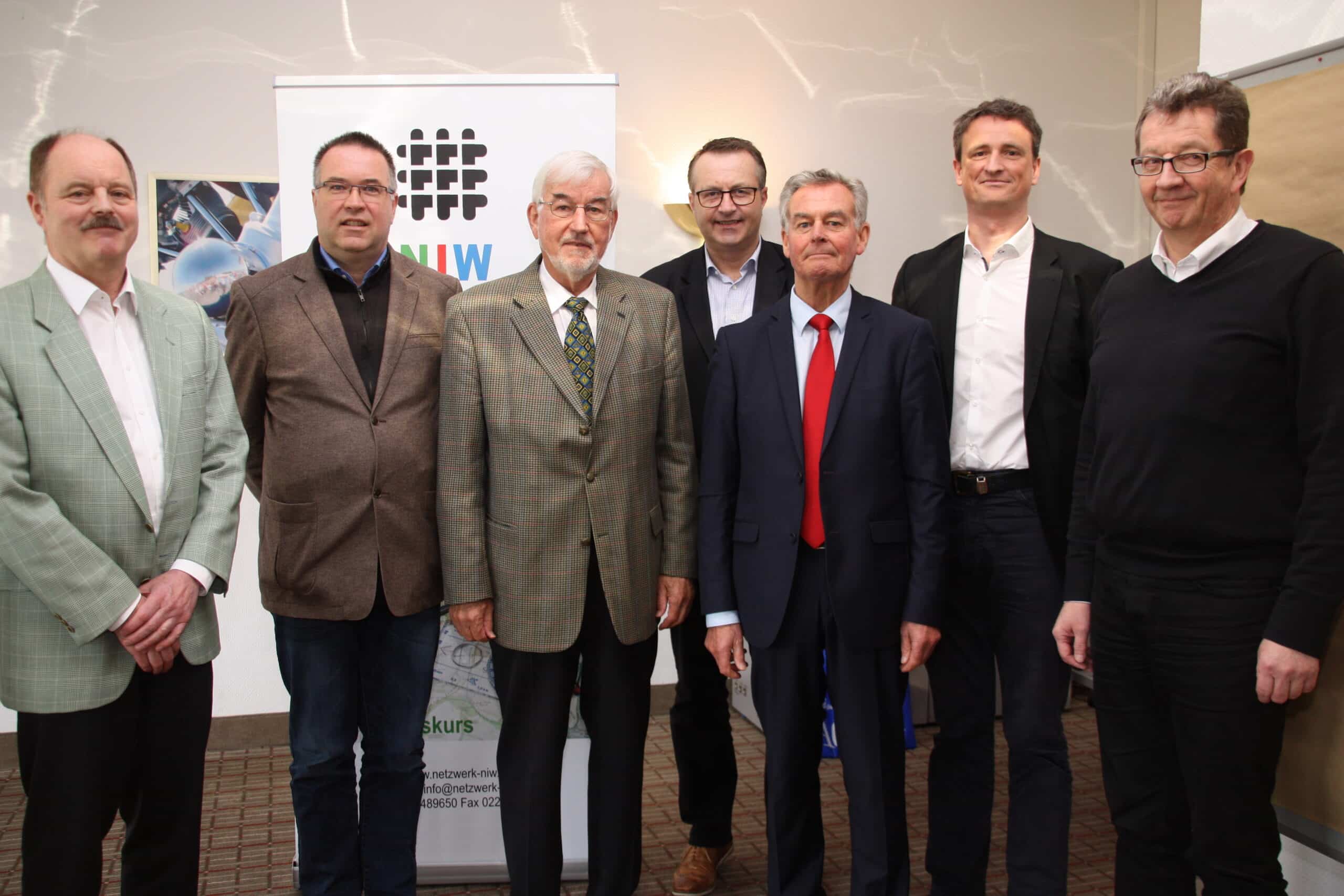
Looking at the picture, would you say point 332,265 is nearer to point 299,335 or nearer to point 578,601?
point 299,335

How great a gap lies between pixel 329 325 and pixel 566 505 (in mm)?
660

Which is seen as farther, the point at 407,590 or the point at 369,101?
the point at 369,101

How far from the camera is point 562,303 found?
2.28 meters

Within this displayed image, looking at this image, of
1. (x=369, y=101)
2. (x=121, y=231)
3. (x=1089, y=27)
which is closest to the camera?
(x=121, y=231)

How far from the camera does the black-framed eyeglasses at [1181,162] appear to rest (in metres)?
1.86

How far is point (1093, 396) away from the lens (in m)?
2.05

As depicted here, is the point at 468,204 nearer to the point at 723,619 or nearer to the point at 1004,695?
the point at 723,619

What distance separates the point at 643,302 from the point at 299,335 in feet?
2.49

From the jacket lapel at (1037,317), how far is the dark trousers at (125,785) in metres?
1.81

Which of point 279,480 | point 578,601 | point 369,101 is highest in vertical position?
point 369,101

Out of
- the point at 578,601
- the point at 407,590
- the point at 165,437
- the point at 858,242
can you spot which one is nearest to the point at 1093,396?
the point at 858,242

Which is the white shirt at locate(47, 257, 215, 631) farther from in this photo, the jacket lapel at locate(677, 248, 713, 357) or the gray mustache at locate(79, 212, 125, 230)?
the jacket lapel at locate(677, 248, 713, 357)

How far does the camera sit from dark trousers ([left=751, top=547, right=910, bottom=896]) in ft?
7.28

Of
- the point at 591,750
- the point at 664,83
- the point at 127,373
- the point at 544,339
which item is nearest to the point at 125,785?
the point at 127,373
